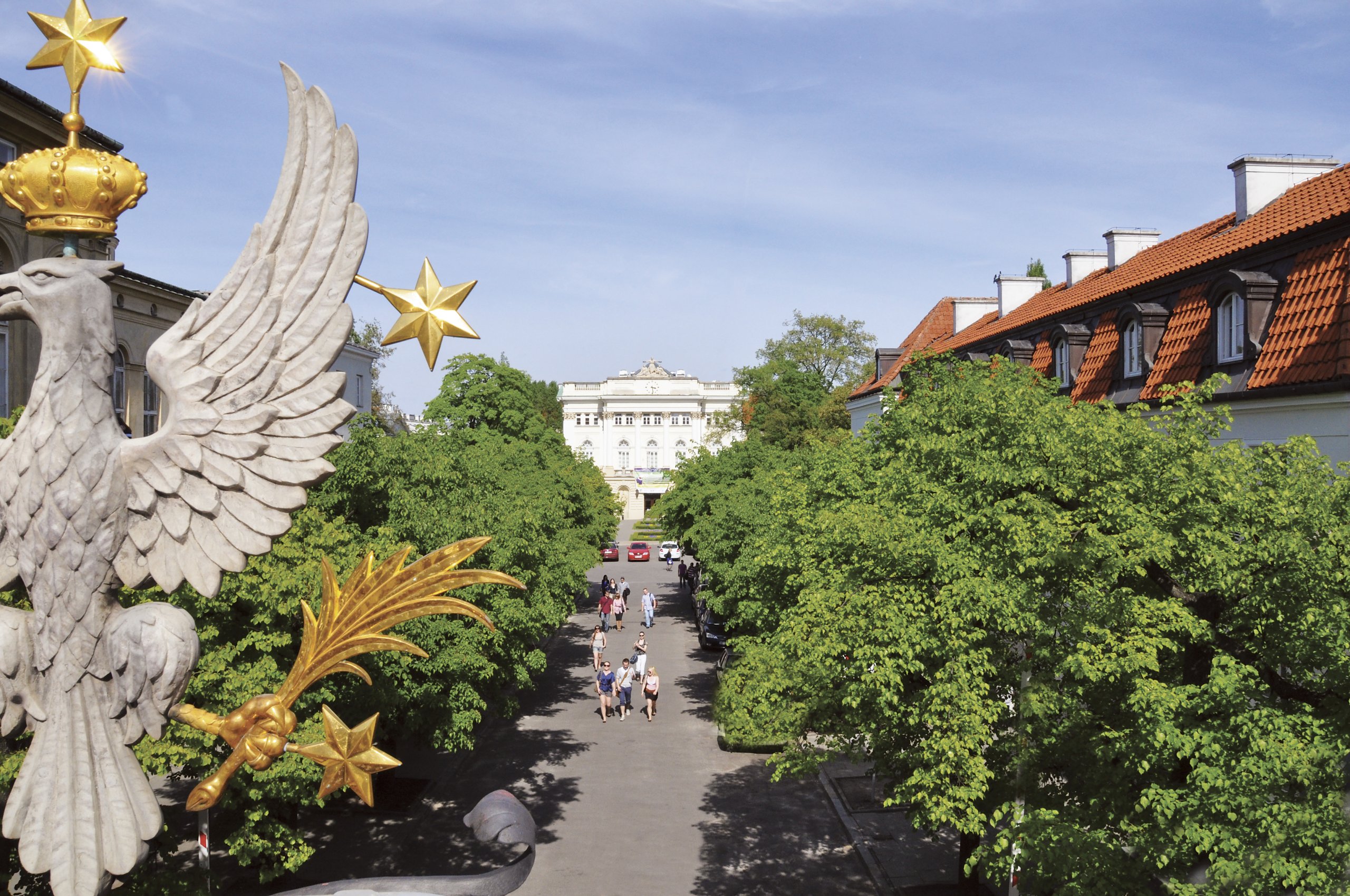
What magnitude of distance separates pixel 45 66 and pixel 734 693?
15.5 meters

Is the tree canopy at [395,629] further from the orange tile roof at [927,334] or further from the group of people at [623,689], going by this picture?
the orange tile roof at [927,334]

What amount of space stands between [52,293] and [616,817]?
16.5 metres

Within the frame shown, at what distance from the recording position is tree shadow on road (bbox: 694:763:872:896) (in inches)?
662

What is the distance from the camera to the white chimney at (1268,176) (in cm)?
2375

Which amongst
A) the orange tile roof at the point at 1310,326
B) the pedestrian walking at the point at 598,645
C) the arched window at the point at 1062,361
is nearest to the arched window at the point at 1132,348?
the arched window at the point at 1062,361

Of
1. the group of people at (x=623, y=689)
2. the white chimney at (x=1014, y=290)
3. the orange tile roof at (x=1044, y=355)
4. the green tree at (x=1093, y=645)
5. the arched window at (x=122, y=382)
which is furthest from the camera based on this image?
the white chimney at (x=1014, y=290)

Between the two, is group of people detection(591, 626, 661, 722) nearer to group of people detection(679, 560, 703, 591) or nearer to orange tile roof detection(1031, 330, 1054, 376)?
orange tile roof detection(1031, 330, 1054, 376)

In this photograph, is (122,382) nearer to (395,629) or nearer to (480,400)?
(395,629)

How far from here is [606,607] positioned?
4184 cm

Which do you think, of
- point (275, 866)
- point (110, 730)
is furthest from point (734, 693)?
point (110, 730)

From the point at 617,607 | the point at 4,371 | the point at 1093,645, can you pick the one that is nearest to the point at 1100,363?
the point at 1093,645

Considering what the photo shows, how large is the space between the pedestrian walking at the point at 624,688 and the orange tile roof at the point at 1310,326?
16.4 meters

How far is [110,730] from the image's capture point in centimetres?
590

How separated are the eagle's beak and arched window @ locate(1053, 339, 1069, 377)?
2495 cm
